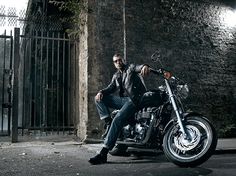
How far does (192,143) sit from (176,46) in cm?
479

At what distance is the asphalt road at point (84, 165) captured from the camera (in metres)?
3.76

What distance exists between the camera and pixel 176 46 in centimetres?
824

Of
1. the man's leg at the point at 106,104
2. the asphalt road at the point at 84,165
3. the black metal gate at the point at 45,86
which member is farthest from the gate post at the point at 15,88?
the man's leg at the point at 106,104

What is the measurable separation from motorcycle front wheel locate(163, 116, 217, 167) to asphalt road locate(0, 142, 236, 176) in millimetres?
136

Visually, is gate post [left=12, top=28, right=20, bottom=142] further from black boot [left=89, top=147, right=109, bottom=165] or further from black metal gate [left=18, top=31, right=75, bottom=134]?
black boot [left=89, top=147, right=109, bottom=165]

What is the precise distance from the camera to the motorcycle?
3.80 metres

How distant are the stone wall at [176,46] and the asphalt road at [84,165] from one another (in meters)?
1.49

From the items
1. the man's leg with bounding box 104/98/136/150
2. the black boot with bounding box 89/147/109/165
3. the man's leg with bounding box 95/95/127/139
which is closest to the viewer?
the black boot with bounding box 89/147/109/165

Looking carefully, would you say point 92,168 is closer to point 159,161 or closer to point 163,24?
point 159,161

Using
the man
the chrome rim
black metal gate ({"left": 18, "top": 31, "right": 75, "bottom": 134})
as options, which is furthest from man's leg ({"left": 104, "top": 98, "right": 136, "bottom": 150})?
black metal gate ({"left": 18, "top": 31, "right": 75, "bottom": 134})

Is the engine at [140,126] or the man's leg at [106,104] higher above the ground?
the man's leg at [106,104]

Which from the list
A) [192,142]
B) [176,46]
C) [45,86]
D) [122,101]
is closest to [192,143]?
[192,142]

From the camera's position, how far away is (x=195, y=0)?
889cm

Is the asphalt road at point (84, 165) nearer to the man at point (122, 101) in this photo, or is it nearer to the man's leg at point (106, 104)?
the man at point (122, 101)
